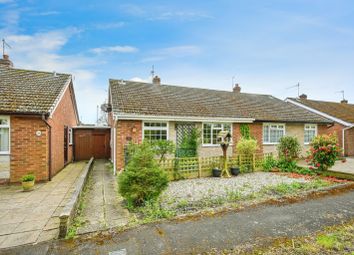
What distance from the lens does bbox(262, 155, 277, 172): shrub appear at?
11.3 m

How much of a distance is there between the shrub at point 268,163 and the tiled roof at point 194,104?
3446mm

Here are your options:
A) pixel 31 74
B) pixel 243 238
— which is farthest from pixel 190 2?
pixel 243 238

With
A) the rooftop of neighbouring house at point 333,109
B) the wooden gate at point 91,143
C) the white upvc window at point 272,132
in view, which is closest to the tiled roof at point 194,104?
the white upvc window at point 272,132

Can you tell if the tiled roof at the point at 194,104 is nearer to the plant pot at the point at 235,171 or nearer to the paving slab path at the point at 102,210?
the plant pot at the point at 235,171

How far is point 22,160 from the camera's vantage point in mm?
8258

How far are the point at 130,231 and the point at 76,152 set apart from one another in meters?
13.8

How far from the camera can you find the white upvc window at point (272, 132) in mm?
14930

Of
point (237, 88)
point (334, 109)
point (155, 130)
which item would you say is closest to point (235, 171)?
point (155, 130)

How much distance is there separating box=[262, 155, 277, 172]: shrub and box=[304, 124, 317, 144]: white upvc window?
21.9 feet

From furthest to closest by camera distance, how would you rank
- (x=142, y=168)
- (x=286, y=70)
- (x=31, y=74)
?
1. (x=286, y=70)
2. (x=31, y=74)
3. (x=142, y=168)

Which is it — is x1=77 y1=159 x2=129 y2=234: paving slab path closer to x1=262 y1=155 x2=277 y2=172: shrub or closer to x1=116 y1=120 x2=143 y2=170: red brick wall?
x1=116 y1=120 x2=143 y2=170: red brick wall

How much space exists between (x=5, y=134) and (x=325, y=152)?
46.7 feet

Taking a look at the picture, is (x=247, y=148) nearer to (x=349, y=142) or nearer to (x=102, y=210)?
(x=102, y=210)

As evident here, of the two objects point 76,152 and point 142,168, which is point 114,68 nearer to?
point 76,152
